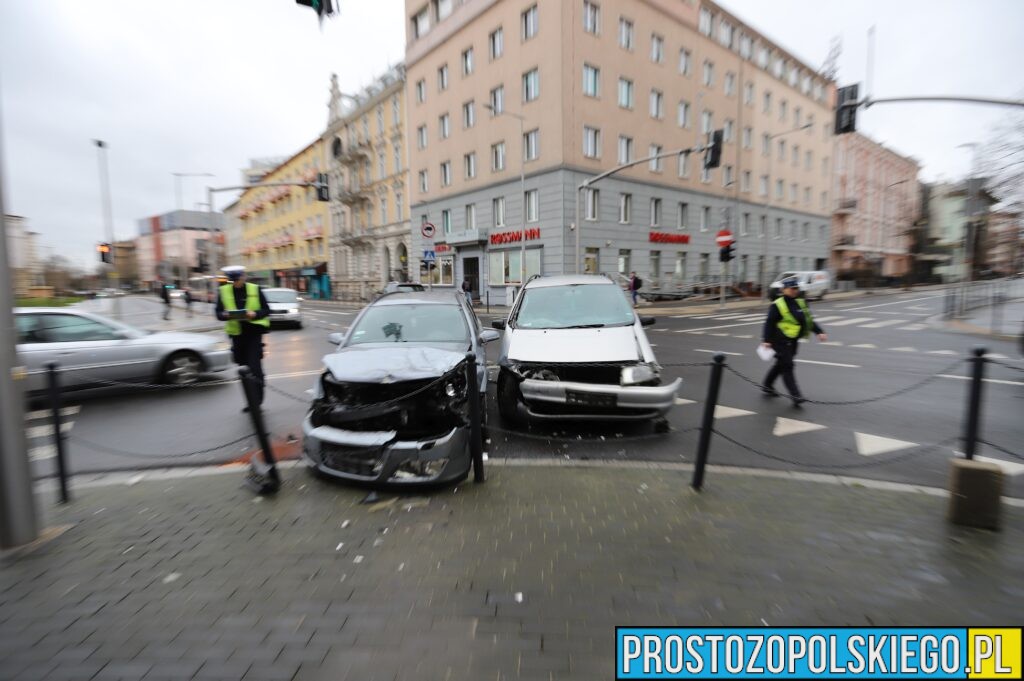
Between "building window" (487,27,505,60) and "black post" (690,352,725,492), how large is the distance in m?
30.0

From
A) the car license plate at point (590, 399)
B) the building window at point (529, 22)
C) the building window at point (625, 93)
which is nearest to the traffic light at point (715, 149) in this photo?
the car license plate at point (590, 399)

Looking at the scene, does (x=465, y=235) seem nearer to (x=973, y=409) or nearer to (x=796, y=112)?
(x=973, y=409)

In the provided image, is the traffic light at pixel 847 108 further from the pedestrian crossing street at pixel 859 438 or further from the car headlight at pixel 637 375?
the car headlight at pixel 637 375

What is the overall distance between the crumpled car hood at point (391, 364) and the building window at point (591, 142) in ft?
80.6

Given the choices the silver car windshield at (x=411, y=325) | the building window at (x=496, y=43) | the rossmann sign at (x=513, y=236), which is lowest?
the silver car windshield at (x=411, y=325)

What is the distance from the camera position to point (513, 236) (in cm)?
2841

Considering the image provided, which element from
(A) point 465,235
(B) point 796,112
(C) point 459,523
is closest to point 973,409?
(C) point 459,523

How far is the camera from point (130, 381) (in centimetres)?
789

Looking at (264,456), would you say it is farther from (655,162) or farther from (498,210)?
(655,162)

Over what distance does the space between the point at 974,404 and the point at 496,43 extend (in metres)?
31.9

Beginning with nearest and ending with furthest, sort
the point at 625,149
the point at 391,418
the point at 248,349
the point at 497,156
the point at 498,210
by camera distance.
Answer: the point at 391,418, the point at 248,349, the point at 625,149, the point at 497,156, the point at 498,210

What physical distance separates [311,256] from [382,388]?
2254 inches

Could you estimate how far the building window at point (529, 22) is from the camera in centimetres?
2652

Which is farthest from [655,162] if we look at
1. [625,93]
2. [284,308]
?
[284,308]
